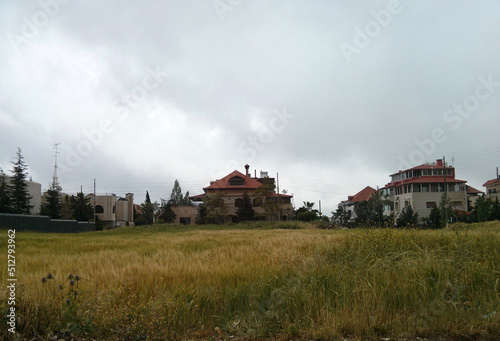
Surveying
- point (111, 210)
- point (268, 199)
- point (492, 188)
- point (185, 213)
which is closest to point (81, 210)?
point (111, 210)

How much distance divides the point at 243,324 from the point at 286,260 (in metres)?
2.68

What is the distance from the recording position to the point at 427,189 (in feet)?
179

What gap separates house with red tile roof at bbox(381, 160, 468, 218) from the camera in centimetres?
5371

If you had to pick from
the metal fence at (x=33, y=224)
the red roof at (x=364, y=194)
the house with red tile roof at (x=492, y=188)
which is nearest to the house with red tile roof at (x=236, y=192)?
the metal fence at (x=33, y=224)

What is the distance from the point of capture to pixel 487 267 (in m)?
5.09

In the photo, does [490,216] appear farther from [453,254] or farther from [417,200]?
[453,254]

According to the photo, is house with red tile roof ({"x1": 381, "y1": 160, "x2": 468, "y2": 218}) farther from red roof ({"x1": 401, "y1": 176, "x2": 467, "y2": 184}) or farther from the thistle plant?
the thistle plant

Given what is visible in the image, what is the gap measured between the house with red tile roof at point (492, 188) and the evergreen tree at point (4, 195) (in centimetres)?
8138

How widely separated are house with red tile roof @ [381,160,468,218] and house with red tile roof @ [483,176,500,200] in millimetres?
20388

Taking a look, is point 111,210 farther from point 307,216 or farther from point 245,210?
point 307,216

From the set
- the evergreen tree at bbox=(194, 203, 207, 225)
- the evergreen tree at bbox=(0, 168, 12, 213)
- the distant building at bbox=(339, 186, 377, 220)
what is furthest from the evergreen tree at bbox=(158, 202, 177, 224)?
the distant building at bbox=(339, 186, 377, 220)

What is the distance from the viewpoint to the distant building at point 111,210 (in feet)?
202

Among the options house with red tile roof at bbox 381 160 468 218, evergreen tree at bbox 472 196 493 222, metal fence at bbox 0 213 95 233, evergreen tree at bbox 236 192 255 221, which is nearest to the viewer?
metal fence at bbox 0 213 95 233

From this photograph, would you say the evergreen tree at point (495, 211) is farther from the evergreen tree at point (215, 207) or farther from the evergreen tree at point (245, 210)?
the evergreen tree at point (215, 207)
